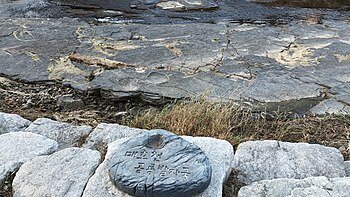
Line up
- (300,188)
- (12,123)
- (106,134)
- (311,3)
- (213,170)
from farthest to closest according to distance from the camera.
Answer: (311,3), (12,123), (106,134), (213,170), (300,188)

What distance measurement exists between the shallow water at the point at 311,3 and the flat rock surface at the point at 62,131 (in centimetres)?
360

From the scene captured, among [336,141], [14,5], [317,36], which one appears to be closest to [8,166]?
[336,141]

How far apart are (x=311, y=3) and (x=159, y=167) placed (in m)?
4.23

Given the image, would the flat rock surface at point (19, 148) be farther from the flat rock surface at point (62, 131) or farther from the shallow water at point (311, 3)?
the shallow water at point (311, 3)

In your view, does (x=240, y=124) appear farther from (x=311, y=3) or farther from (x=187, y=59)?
(x=311, y=3)

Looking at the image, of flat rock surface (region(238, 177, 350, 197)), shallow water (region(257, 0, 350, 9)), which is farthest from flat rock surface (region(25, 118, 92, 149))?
shallow water (region(257, 0, 350, 9))

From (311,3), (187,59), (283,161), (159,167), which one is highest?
(159,167)

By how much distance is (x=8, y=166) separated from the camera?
2.38 meters

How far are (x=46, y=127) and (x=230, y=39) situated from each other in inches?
79.8

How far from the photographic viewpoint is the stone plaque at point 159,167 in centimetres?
205

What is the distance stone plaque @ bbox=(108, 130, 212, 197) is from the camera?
205 cm

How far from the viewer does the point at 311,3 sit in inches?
228

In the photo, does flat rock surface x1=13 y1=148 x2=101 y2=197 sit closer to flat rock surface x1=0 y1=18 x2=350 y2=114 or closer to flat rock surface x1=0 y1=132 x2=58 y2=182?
flat rock surface x1=0 y1=132 x2=58 y2=182

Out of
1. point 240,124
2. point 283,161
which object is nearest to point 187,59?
point 240,124
